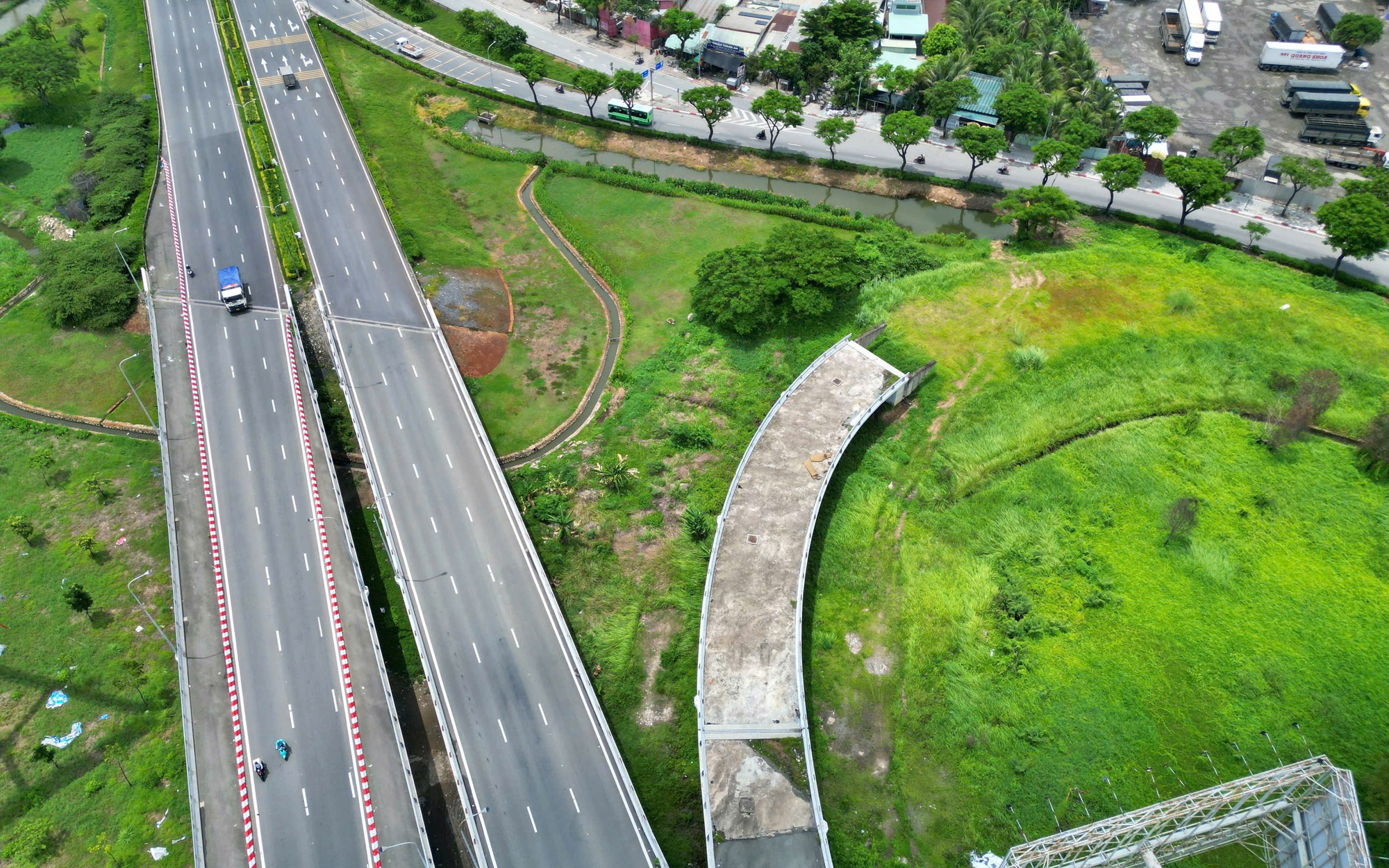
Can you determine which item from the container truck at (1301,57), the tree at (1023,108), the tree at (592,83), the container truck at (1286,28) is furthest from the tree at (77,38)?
the container truck at (1286,28)

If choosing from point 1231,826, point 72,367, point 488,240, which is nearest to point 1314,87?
point 1231,826

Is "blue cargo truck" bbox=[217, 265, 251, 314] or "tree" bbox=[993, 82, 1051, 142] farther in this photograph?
"tree" bbox=[993, 82, 1051, 142]

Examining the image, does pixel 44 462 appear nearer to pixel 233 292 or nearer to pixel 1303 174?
pixel 233 292

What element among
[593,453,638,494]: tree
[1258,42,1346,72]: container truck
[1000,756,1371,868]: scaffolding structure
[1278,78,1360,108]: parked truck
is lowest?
[593,453,638,494]: tree

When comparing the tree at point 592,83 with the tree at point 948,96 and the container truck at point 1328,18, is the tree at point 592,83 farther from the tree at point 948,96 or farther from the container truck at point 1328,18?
the container truck at point 1328,18

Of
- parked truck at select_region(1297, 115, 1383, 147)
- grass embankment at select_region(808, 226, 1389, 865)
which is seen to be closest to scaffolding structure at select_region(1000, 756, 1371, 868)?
grass embankment at select_region(808, 226, 1389, 865)

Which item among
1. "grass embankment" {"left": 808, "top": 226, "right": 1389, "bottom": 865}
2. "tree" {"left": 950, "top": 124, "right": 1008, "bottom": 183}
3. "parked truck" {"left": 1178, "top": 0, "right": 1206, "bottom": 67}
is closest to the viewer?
"grass embankment" {"left": 808, "top": 226, "right": 1389, "bottom": 865}

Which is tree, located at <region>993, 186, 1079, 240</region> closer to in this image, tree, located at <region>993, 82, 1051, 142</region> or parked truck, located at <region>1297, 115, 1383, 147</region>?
tree, located at <region>993, 82, 1051, 142</region>
